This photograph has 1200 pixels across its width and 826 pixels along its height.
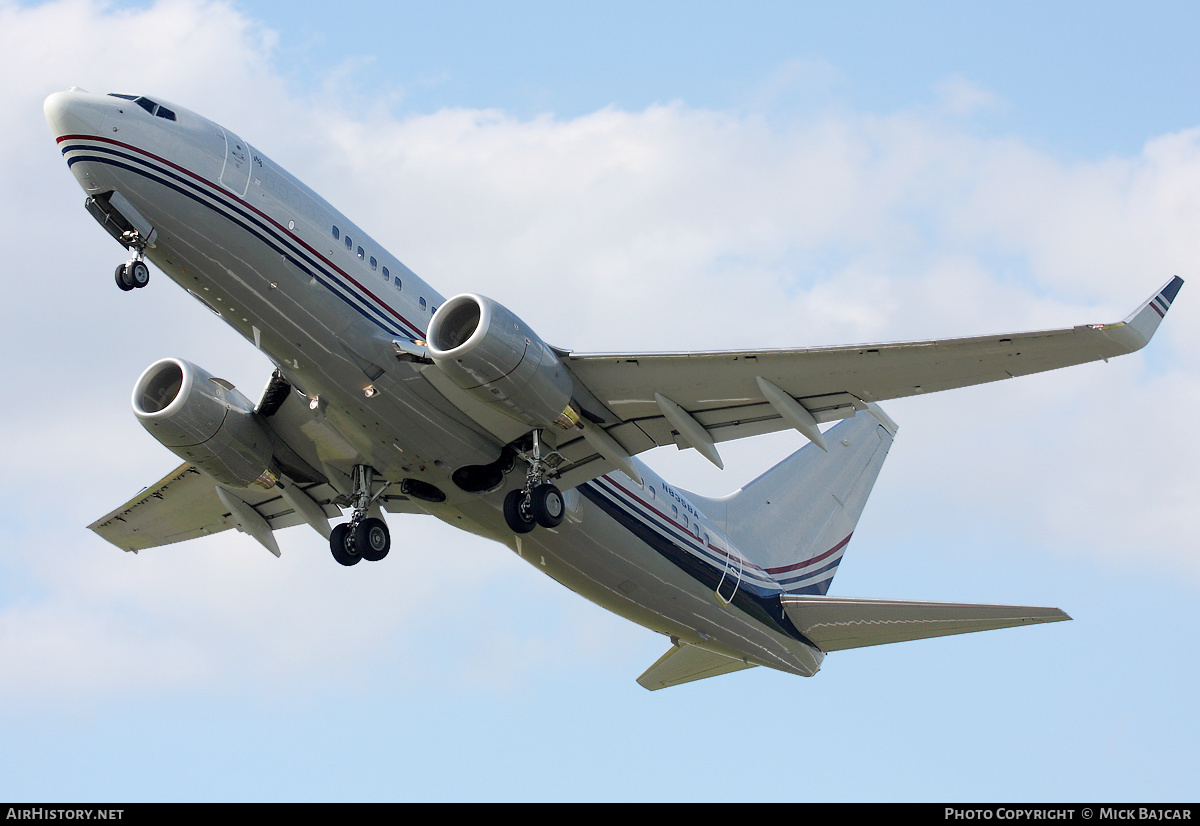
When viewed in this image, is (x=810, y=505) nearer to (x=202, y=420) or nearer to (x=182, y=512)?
(x=182, y=512)

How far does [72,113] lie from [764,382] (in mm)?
11057

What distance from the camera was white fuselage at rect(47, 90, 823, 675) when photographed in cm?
1834

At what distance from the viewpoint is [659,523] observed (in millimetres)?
24312

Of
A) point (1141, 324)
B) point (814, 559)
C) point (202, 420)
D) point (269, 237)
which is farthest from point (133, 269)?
point (814, 559)

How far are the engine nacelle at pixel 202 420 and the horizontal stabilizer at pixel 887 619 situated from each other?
38.2ft

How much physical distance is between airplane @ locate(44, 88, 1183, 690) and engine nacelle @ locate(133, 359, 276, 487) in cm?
4

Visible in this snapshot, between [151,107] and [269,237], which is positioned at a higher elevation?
[151,107]

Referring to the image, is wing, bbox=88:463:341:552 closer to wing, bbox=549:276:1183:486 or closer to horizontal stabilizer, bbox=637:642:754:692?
wing, bbox=549:276:1183:486

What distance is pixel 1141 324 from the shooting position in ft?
55.9

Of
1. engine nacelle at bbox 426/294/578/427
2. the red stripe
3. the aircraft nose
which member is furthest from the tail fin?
the aircraft nose

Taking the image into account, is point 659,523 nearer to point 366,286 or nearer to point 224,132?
point 366,286

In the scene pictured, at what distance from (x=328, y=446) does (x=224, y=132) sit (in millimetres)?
5796

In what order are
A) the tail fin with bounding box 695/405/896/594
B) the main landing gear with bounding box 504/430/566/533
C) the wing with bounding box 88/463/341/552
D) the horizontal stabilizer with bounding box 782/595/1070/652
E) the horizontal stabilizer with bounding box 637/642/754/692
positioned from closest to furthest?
1. the main landing gear with bounding box 504/430/566/533
2. the horizontal stabilizer with bounding box 782/595/1070/652
3. the wing with bounding box 88/463/341/552
4. the tail fin with bounding box 695/405/896/594
5. the horizontal stabilizer with bounding box 637/642/754/692

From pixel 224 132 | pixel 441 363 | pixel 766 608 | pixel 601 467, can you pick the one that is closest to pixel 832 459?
pixel 766 608
